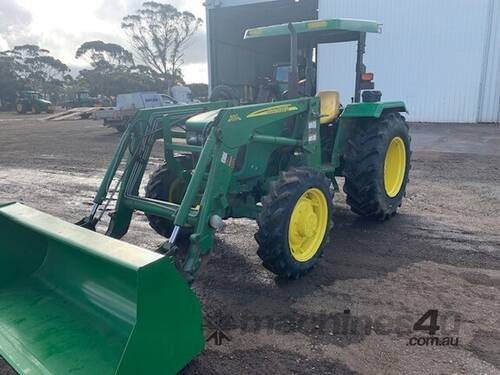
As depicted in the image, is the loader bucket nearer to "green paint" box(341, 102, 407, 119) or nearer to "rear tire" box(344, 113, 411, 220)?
"rear tire" box(344, 113, 411, 220)

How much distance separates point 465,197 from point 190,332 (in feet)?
17.1

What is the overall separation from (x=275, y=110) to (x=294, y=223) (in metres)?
1.01

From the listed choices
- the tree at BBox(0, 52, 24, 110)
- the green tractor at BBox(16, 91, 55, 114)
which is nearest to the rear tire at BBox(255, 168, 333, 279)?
the green tractor at BBox(16, 91, 55, 114)

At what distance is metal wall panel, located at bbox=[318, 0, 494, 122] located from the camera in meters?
16.0

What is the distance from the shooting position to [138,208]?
3639mm

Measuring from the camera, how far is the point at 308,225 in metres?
3.70

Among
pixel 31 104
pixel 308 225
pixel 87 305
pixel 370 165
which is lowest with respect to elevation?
pixel 87 305

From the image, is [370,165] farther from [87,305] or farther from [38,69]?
[38,69]

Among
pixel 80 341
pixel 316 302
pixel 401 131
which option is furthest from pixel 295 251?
pixel 401 131

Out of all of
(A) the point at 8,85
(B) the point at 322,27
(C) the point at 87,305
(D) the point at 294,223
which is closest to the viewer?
(C) the point at 87,305

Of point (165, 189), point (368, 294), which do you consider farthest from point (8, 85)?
point (368, 294)

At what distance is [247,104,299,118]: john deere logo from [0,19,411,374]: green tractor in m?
0.01

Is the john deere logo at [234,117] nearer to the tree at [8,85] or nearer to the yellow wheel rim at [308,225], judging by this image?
the yellow wheel rim at [308,225]

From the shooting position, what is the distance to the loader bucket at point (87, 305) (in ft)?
7.14
